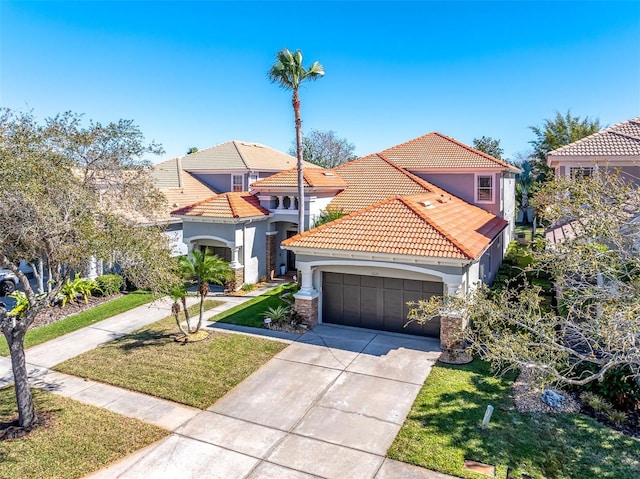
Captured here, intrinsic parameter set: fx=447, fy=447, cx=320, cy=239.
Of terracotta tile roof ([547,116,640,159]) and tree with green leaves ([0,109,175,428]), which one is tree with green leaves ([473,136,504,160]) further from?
tree with green leaves ([0,109,175,428])

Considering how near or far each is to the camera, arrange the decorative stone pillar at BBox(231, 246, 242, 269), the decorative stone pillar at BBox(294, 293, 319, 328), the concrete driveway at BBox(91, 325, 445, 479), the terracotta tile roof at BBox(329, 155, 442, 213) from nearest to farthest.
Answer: the concrete driveway at BBox(91, 325, 445, 479) → the decorative stone pillar at BBox(294, 293, 319, 328) → the decorative stone pillar at BBox(231, 246, 242, 269) → the terracotta tile roof at BBox(329, 155, 442, 213)

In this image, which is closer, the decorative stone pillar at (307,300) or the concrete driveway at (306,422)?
the concrete driveway at (306,422)

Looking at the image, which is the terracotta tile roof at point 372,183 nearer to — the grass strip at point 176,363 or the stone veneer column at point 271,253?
the stone veneer column at point 271,253

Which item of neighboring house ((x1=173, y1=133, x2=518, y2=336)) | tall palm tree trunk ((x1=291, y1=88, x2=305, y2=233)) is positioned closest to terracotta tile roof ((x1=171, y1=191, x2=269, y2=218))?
neighboring house ((x1=173, y1=133, x2=518, y2=336))

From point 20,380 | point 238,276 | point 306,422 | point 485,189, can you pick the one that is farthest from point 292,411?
point 485,189

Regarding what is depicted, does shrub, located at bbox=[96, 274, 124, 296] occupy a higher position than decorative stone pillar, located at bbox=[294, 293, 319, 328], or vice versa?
shrub, located at bbox=[96, 274, 124, 296]

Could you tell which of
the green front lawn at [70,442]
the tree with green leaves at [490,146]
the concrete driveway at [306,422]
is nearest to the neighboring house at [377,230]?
the concrete driveway at [306,422]
